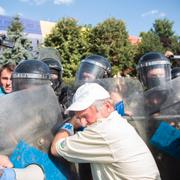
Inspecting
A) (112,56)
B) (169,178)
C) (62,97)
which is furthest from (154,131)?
(112,56)

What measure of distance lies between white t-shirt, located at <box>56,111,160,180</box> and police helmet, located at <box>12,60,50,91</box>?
2.57 ft

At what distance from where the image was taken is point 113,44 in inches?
1347

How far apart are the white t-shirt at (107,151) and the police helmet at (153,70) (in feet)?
4.43

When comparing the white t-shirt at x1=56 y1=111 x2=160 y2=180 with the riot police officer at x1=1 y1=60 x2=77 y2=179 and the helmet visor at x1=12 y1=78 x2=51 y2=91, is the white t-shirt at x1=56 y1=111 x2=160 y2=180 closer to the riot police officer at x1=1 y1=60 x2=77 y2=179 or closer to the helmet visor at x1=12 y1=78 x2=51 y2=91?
the riot police officer at x1=1 y1=60 x2=77 y2=179

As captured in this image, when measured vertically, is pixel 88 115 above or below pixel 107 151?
above

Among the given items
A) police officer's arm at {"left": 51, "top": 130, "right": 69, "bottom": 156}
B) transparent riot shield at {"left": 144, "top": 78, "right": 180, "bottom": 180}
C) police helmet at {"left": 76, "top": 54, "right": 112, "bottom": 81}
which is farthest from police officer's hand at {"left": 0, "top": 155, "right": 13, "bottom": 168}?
police helmet at {"left": 76, "top": 54, "right": 112, "bottom": 81}

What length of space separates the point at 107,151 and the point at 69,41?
30.7m

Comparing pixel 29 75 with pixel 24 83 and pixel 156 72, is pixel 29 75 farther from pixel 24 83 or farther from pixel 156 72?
pixel 156 72

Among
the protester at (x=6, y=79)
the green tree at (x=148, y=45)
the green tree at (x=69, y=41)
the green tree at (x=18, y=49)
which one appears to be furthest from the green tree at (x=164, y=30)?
the protester at (x=6, y=79)

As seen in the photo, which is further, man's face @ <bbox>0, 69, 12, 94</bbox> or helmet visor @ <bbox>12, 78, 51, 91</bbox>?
man's face @ <bbox>0, 69, 12, 94</bbox>

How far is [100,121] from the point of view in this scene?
2156 mm

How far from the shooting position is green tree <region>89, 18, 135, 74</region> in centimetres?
3356

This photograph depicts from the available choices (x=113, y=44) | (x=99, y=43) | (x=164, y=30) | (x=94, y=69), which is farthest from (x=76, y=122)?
(x=164, y=30)

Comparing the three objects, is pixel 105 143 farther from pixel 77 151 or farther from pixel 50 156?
pixel 50 156
